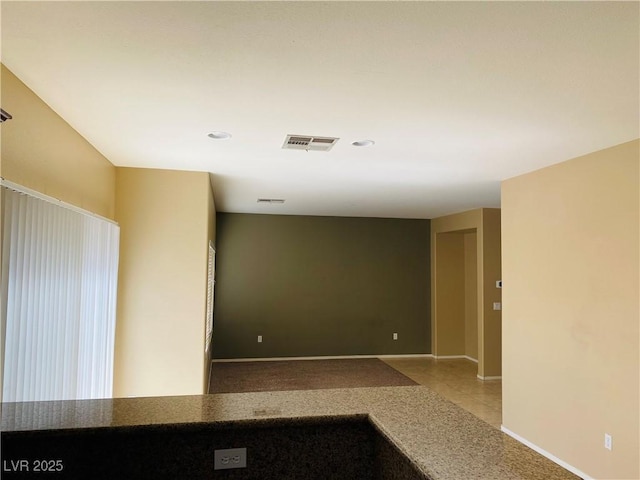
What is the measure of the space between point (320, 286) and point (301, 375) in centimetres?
174

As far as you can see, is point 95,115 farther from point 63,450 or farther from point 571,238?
point 571,238

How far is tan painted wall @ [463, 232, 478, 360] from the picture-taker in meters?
7.77

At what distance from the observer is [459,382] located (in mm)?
6145

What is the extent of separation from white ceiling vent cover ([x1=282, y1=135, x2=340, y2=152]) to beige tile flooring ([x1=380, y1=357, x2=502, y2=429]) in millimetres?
3408

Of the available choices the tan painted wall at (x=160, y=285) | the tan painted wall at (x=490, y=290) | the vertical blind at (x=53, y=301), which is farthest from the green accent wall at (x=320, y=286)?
the vertical blind at (x=53, y=301)

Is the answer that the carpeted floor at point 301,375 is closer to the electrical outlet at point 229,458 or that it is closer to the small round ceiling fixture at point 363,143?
the small round ceiling fixture at point 363,143

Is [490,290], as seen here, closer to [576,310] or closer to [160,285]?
[576,310]

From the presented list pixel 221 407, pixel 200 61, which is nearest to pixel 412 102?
pixel 200 61

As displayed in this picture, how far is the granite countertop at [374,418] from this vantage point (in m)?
1.02

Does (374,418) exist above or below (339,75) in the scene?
below

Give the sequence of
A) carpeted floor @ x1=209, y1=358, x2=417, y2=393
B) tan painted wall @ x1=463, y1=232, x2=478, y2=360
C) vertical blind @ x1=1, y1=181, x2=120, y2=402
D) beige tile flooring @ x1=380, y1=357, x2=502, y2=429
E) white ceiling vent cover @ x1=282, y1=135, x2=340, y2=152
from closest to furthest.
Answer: vertical blind @ x1=1, y1=181, x2=120, y2=402, white ceiling vent cover @ x1=282, y1=135, x2=340, y2=152, beige tile flooring @ x1=380, y1=357, x2=502, y2=429, carpeted floor @ x1=209, y1=358, x2=417, y2=393, tan painted wall @ x1=463, y1=232, x2=478, y2=360

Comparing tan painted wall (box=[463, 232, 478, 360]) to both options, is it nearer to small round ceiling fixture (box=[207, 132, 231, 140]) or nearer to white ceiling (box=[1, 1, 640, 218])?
white ceiling (box=[1, 1, 640, 218])

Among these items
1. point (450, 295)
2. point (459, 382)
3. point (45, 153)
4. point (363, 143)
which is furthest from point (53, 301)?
point (450, 295)

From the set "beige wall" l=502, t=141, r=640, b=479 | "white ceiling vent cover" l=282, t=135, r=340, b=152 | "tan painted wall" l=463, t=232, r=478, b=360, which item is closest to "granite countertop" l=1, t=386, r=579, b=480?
"white ceiling vent cover" l=282, t=135, r=340, b=152
